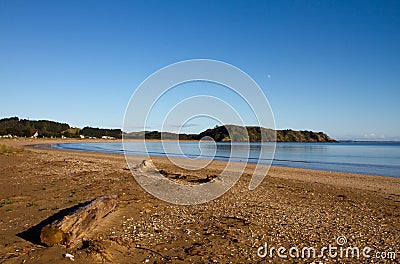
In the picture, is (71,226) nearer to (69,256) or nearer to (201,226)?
(69,256)

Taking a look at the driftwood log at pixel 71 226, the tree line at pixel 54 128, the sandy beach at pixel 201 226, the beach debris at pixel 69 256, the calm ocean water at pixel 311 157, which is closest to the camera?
the beach debris at pixel 69 256

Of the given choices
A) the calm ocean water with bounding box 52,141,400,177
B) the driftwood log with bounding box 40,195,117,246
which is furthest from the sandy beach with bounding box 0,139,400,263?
the calm ocean water with bounding box 52,141,400,177

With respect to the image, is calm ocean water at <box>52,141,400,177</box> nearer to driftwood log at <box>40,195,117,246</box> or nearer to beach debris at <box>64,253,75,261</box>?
driftwood log at <box>40,195,117,246</box>

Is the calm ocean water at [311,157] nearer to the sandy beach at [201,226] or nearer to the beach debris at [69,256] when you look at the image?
the sandy beach at [201,226]

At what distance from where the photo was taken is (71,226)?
623 centimetres

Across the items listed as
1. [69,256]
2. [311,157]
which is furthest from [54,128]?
[69,256]

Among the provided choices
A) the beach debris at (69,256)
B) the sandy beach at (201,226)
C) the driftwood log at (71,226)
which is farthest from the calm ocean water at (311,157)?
the beach debris at (69,256)

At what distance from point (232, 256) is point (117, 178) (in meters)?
11.0

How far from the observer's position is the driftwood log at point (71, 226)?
6023mm

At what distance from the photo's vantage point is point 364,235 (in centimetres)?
738

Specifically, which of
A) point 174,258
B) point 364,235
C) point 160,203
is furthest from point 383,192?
point 174,258

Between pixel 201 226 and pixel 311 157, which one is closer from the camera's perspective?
pixel 201 226

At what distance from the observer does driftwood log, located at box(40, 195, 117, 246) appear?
6023 mm

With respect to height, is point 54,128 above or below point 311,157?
above
